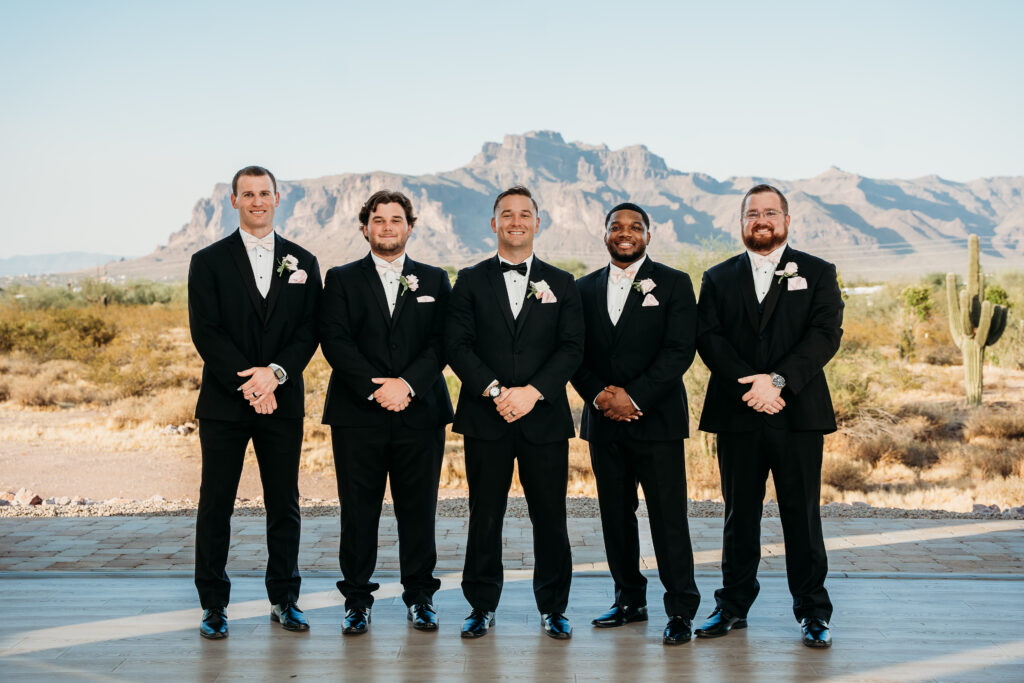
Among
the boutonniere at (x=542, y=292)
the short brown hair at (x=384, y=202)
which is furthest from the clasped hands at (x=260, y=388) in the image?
the boutonniere at (x=542, y=292)

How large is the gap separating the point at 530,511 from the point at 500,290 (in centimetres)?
105

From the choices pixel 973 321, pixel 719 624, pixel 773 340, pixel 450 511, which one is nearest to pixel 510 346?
pixel 773 340

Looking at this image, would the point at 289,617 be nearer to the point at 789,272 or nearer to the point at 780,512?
the point at 780,512

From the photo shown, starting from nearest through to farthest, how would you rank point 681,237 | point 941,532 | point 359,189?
point 941,532, point 681,237, point 359,189

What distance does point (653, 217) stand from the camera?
14175 cm

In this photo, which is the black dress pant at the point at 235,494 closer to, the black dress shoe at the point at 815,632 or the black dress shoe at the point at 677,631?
the black dress shoe at the point at 677,631

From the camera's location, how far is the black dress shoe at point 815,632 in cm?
392

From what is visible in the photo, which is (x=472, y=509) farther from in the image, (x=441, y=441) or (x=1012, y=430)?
(x=1012, y=430)

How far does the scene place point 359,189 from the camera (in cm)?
16038

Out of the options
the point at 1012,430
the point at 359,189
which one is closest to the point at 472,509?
the point at 1012,430

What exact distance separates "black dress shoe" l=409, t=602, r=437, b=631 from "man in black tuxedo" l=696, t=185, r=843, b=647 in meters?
1.22

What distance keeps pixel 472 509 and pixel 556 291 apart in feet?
3.63

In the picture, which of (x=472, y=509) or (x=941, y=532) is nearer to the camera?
(x=472, y=509)

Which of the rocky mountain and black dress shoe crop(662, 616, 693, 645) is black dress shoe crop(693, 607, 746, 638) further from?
the rocky mountain
